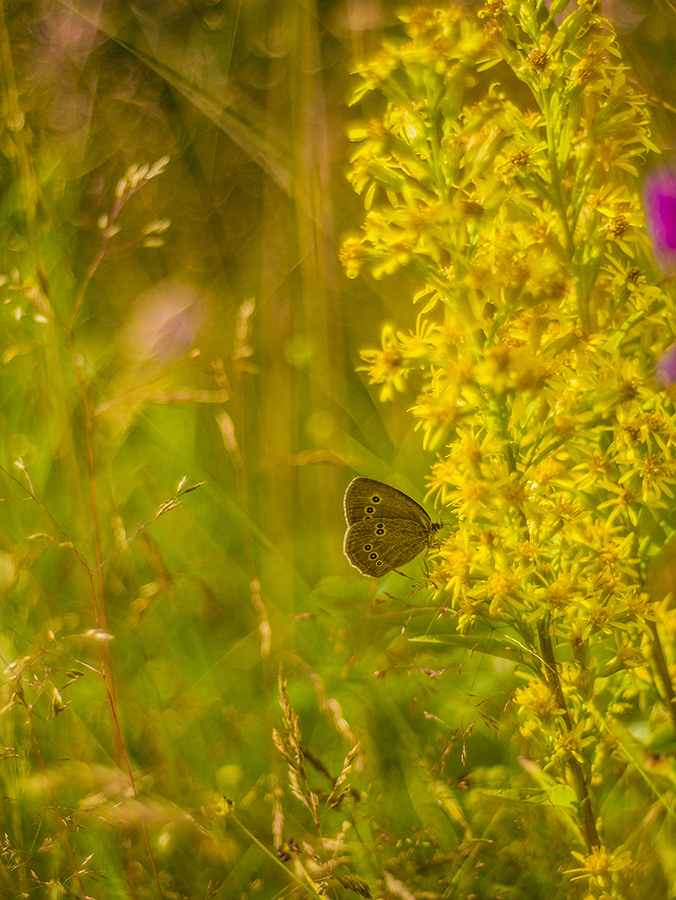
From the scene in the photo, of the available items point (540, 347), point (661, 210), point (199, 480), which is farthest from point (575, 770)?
point (199, 480)

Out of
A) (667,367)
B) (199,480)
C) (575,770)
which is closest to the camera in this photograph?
(575,770)

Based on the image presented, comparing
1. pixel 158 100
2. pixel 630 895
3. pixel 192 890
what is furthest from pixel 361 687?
pixel 158 100

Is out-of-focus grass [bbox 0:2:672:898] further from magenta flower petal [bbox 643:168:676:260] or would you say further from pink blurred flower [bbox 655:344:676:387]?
magenta flower petal [bbox 643:168:676:260]

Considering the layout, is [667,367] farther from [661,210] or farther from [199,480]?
[199,480]

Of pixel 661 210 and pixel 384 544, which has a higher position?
pixel 661 210

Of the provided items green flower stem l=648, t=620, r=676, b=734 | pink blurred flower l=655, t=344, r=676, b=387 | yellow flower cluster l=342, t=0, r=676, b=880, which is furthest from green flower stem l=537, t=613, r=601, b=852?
pink blurred flower l=655, t=344, r=676, b=387

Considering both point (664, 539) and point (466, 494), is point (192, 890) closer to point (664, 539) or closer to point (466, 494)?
point (466, 494)

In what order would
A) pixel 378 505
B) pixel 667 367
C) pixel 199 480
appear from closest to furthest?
1. pixel 667 367
2. pixel 378 505
3. pixel 199 480
